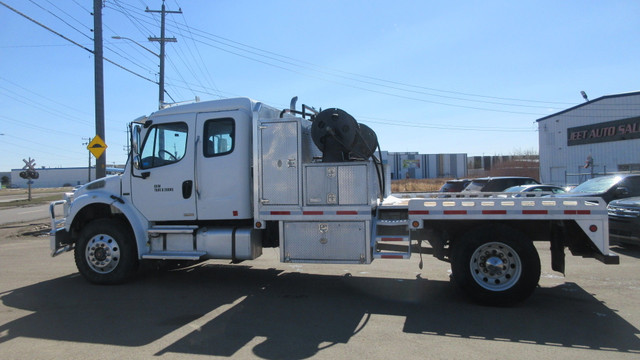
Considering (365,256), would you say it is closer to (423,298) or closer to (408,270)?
(423,298)

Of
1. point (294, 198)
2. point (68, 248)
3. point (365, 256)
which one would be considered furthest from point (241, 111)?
point (68, 248)

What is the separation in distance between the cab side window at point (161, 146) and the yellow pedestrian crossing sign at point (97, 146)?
326 inches

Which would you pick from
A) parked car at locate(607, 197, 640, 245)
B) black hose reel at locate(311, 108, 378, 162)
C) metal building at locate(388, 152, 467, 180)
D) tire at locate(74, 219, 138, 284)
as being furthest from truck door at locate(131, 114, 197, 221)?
metal building at locate(388, 152, 467, 180)

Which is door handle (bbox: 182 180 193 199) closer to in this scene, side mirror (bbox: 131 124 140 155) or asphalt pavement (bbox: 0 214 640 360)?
side mirror (bbox: 131 124 140 155)

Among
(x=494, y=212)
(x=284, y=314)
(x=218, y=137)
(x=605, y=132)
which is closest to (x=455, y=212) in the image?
(x=494, y=212)

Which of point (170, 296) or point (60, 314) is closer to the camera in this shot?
point (60, 314)

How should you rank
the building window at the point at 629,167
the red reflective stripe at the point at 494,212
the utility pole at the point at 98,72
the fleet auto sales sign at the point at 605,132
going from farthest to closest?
the fleet auto sales sign at the point at 605,132, the building window at the point at 629,167, the utility pole at the point at 98,72, the red reflective stripe at the point at 494,212

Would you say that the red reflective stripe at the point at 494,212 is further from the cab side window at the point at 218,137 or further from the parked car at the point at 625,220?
the parked car at the point at 625,220

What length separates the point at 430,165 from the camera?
268 feet

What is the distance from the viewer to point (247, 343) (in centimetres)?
→ 457

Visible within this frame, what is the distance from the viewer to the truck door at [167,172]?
22.8ft

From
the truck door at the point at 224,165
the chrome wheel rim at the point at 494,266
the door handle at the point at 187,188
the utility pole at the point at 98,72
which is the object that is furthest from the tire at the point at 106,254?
the utility pole at the point at 98,72

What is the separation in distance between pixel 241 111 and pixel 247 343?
359 cm

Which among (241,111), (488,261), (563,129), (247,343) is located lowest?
(247,343)
